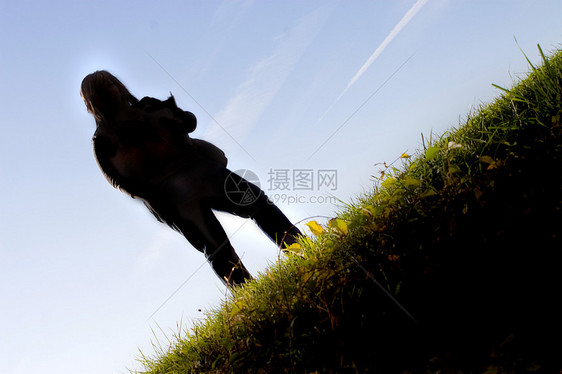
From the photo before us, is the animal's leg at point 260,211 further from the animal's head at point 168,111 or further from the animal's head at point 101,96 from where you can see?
the animal's head at point 101,96

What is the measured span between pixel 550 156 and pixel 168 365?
178 cm

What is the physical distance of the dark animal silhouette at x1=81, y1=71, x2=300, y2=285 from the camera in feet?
8.53

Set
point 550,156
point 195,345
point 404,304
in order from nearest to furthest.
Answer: point 404,304 → point 550,156 → point 195,345

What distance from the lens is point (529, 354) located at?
98 cm

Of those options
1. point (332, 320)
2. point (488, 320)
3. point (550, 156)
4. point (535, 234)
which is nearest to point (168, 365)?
point (332, 320)

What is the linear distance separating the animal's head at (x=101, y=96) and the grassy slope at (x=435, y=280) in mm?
2002

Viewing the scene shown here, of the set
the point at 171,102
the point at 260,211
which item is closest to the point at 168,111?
the point at 171,102

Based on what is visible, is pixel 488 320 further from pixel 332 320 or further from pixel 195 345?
pixel 195 345

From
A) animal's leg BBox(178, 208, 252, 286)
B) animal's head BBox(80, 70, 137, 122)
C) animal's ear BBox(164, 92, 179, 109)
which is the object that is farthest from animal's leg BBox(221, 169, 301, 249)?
animal's head BBox(80, 70, 137, 122)

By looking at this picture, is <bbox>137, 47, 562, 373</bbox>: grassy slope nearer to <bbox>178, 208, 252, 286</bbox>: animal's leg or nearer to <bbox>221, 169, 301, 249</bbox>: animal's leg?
<bbox>178, 208, 252, 286</bbox>: animal's leg

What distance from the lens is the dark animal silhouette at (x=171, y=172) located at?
2.60m

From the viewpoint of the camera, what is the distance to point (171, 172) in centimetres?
269

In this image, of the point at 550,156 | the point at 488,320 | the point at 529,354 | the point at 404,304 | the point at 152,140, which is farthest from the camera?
the point at 152,140

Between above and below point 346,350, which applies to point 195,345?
above
